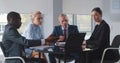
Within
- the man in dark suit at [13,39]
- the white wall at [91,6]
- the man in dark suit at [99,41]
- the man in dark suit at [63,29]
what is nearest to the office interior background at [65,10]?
the white wall at [91,6]

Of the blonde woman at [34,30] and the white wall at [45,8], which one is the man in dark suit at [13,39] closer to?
the blonde woman at [34,30]

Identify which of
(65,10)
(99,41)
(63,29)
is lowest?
(99,41)

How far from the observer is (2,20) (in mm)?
5926

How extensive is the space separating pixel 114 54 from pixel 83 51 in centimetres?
66

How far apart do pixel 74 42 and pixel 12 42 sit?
0.93 m

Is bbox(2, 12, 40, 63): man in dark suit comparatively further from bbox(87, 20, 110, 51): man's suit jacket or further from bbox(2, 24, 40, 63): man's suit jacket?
bbox(87, 20, 110, 51): man's suit jacket

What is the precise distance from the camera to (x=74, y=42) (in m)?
4.15

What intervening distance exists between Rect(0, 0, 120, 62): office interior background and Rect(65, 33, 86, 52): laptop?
2074 mm

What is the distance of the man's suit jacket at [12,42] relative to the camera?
3.79 m

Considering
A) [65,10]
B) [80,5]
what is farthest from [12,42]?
[80,5]

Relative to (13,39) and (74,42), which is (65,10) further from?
(13,39)

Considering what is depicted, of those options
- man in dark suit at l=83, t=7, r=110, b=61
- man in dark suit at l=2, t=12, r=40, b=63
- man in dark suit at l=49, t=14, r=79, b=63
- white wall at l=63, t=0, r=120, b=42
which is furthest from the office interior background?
man in dark suit at l=2, t=12, r=40, b=63

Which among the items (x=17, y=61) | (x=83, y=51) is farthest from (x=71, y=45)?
(x=17, y=61)

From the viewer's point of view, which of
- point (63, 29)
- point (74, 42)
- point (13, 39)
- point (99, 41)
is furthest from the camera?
point (63, 29)
